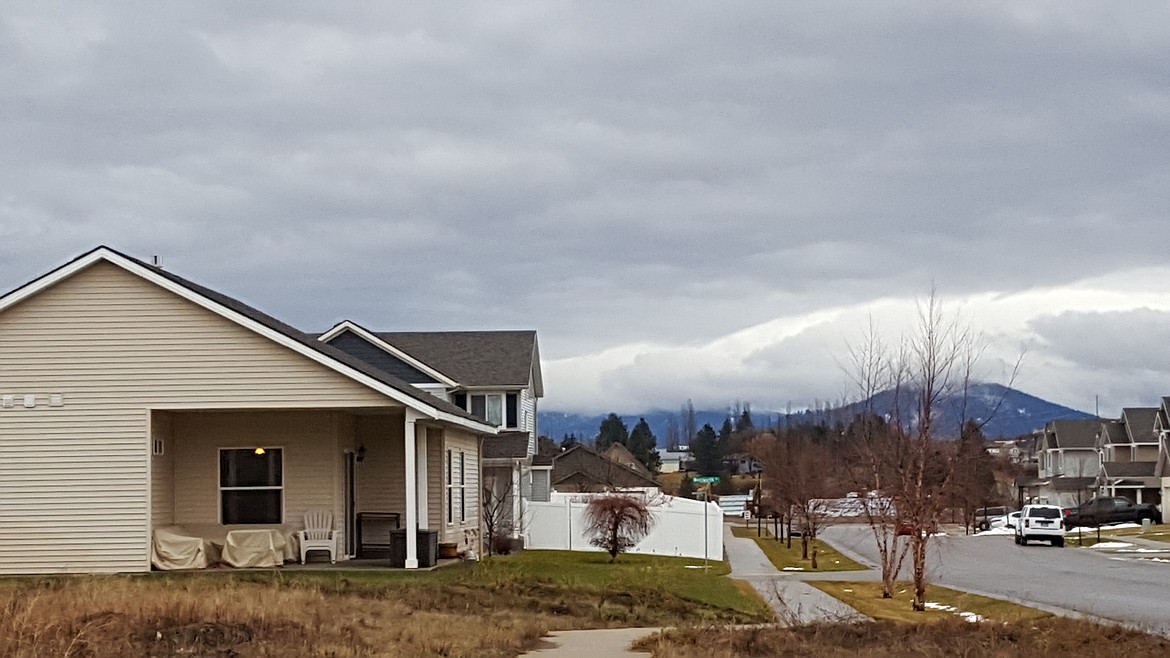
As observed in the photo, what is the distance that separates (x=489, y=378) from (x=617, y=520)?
9738 mm

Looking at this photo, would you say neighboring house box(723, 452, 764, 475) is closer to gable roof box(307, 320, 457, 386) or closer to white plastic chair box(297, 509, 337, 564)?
gable roof box(307, 320, 457, 386)

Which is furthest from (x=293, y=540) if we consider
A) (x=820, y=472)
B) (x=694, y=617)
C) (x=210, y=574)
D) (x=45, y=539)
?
(x=820, y=472)

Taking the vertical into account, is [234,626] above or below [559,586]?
above

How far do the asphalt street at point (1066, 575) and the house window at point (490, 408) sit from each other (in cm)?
1379

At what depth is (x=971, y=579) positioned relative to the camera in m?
35.2

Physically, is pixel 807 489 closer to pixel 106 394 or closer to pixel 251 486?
pixel 251 486

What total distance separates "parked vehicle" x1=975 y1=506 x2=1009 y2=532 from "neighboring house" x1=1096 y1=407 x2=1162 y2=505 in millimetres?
7590

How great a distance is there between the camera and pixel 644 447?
131m

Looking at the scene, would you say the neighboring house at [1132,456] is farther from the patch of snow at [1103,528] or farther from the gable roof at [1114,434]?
the patch of snow at [1103,528]

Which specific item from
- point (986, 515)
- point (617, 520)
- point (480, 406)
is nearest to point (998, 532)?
point (986, 515)

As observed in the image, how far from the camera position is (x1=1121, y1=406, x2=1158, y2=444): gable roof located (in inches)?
3602

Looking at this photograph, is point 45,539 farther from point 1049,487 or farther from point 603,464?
point 1049,487

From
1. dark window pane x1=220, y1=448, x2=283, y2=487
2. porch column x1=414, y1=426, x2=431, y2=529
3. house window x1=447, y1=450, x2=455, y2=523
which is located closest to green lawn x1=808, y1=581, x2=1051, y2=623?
house window x1=447, y1=450, x2=455, y2=523

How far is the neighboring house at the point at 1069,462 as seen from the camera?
324ft
